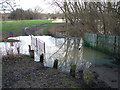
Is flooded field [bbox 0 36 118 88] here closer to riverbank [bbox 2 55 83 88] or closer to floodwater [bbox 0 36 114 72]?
floodwater [bbox 0 36 114 72]

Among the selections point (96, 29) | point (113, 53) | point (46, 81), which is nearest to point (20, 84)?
point (46, 81)

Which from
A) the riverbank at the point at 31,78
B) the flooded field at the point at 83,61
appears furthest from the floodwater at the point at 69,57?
the riverbank at the point at 31,78

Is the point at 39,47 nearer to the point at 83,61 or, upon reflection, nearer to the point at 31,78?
the point at 83,61

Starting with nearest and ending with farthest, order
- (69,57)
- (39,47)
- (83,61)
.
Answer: (83,61) → (69,57) → (39,47)

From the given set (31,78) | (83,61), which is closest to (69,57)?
(83,61)

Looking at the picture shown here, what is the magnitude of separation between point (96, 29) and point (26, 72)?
13.9 meters

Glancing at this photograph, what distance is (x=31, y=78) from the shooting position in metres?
6.51

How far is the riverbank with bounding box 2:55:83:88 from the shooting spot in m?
5.81

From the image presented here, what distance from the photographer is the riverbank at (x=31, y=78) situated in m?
5.81

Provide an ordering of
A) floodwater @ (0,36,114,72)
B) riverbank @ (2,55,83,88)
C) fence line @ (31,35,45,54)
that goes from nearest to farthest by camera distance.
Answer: riverbank @ (2,55,83,88) < floodwater @ (0,36,114,72) < fence line @ (31,35,45,54)

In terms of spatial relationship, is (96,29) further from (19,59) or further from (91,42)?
(19,59)

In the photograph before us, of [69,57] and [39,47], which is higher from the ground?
[39,47]

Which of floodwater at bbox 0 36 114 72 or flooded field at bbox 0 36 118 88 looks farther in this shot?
floodwater at bbox 0 36 114 72

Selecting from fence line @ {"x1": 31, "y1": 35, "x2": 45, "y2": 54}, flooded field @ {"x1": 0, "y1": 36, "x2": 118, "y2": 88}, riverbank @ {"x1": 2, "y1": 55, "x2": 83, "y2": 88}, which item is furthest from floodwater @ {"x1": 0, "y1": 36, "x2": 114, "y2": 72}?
riverbank @ {"x1": 2, "y1": 55, "x2": 83, "y2": 88}
